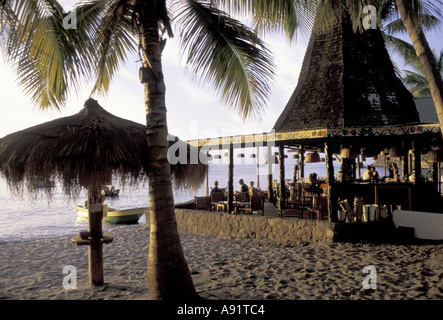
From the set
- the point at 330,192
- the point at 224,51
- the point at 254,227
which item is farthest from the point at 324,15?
the point at 254,227

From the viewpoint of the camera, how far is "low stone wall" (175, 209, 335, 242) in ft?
31.0

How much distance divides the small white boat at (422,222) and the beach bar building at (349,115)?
3.38 ft

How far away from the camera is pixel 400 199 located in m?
10.9

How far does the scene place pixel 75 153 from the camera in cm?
486

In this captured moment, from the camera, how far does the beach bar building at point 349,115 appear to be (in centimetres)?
1088

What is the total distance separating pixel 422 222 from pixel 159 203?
27.4 feet

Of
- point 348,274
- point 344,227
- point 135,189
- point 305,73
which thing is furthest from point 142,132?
point 305,73

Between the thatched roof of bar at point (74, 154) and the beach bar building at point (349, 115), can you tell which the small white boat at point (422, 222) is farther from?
the thatched roof of bar at point (74, 154)

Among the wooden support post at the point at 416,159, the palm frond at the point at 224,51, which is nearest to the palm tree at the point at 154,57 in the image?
the palm frond at the point at 224,51

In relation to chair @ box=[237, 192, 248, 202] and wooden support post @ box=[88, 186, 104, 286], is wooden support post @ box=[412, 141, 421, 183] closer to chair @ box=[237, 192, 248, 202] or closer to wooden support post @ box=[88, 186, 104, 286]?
chair @ box=[237, 192, 248, 202]

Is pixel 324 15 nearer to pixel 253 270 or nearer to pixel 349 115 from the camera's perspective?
pixel 253 270

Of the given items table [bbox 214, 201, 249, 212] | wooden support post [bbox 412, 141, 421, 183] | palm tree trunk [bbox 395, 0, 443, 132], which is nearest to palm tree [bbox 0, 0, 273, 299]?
palm tree trunk [bbox 395, 0, 443, 132]
